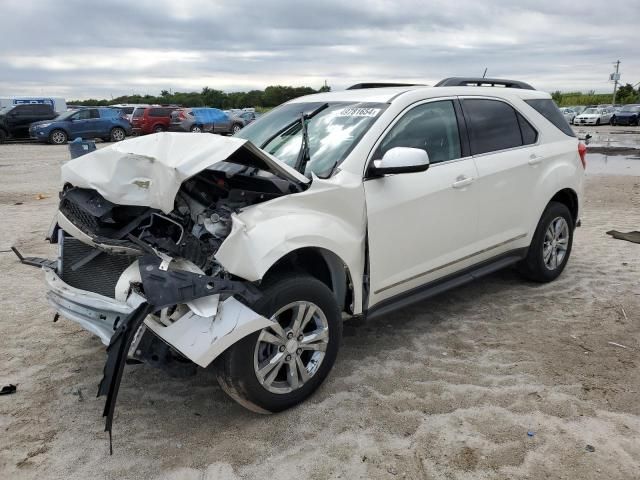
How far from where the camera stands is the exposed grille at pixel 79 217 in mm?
3305

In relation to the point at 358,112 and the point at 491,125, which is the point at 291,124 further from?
the point at 491,125

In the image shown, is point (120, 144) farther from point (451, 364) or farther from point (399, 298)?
point (451, 364)

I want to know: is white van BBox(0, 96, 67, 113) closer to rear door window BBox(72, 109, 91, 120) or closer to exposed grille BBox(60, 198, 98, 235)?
rear door window BBox(72, 109, 91, 120)

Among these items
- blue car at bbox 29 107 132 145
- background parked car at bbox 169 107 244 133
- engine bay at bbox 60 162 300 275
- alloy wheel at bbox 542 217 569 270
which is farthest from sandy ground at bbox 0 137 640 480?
background parked car at bbox 169 107 244 133

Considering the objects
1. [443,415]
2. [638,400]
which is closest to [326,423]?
[443,415]

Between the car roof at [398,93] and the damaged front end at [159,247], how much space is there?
117 cm

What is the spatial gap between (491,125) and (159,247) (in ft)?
9.75

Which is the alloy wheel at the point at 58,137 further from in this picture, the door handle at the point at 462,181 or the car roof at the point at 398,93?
the door handle at the point at 462,181

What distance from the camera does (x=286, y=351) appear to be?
126 inches

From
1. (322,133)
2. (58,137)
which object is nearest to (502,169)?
(322,133)

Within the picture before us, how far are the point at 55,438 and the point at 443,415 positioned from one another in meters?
2.19

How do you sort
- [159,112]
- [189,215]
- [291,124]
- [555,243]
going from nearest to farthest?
[189,215] → [291,124] → [555,243] → [159,112]

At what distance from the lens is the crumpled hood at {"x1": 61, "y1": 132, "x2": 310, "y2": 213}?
9.73 ft

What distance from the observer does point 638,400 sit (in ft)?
11.2
